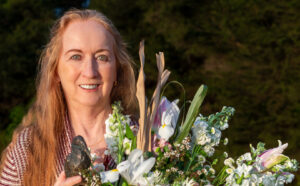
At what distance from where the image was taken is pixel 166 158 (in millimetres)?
1205

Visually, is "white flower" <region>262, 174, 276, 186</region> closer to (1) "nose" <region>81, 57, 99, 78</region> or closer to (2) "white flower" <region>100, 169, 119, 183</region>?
(2) "white flower" <region>100, 169, 119, 183</region>

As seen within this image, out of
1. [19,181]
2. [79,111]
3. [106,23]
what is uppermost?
[106,23]

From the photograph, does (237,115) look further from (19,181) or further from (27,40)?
(27,40)

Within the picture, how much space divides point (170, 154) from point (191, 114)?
0.16m

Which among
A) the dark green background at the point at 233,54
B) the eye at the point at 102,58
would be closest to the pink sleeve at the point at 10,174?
the eye at the point at 102,58

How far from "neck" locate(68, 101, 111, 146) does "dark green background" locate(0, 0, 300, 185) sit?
331 cm

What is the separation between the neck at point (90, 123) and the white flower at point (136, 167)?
640 mm

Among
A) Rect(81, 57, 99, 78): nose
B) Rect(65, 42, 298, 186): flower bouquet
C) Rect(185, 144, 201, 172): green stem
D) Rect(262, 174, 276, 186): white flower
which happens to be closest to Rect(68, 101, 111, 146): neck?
Rect(81, 57, 99, 78): nose

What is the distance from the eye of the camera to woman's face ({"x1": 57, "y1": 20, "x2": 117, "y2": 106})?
1.58 meters

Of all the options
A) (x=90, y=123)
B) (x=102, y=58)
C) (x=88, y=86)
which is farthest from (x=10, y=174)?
(x=102, y=58)

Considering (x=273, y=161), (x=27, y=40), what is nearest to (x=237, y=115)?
(x=273, y=161)

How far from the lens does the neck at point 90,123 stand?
5.87 feet

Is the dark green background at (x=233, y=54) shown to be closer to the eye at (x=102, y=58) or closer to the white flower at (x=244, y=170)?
the eye at (x=102, y=58)

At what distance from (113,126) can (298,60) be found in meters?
5.00
